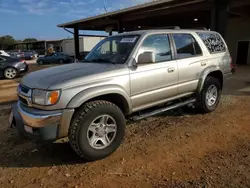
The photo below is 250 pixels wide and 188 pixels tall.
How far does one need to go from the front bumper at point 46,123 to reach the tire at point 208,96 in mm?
3073

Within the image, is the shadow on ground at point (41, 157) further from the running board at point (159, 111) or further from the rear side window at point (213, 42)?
the rear side window at point (213, 42)

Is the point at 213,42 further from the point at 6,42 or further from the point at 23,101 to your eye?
the point at 6,42

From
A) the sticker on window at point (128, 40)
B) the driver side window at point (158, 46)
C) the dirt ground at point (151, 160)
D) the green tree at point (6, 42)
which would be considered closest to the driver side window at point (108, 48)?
the sticker on window at point (128, 40)

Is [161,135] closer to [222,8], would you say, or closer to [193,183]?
[193,183]

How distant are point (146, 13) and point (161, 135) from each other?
1147cm

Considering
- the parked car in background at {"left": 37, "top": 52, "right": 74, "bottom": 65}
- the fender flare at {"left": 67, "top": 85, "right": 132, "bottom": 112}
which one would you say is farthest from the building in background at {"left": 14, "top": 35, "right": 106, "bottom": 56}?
the fender flare at {"left": 67, "top": 85, "right": 132, "bottom": 112}

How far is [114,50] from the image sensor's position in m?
4.23

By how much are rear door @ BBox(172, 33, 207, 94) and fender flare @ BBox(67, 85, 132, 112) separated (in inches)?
56.9

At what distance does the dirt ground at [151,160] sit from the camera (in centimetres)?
288

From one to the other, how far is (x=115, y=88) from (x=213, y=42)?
10.1ft

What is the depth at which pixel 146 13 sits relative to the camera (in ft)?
46.7

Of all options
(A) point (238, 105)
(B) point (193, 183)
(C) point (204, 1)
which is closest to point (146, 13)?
(C) point (204, 1)

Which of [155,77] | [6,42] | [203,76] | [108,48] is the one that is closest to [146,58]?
[155,77]

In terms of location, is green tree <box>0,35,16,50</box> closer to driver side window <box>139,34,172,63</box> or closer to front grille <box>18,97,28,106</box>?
front grille <box>18,97,28,106</box>
